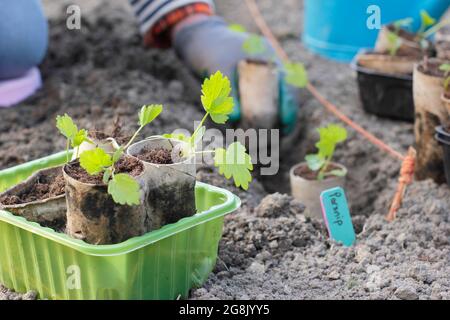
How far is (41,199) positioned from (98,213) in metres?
0.20

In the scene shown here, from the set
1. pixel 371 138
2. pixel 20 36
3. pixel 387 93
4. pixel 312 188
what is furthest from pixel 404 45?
pixel 20 36

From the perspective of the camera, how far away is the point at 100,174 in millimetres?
1316

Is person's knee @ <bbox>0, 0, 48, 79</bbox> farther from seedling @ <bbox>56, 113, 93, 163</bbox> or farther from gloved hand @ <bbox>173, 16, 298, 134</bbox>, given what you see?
seedling @ <bbox>56, 113, 93, 163</bbox>

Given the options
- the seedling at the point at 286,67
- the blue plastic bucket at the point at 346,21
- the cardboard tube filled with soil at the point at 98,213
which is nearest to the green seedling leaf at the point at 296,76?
the seedling at the point at 286,67

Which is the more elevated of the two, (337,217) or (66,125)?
(66,125)

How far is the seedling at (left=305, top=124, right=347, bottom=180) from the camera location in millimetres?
2064

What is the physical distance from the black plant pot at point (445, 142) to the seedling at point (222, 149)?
0.72 meters

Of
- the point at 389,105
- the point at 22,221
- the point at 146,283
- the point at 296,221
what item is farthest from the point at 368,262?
the point at 389,105

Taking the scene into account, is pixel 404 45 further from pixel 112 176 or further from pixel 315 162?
pixel 112 176

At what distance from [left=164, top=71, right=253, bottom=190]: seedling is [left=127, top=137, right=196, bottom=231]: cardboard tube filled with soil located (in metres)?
0.03

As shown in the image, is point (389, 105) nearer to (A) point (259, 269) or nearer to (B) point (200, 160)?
(B) point (200, 160)

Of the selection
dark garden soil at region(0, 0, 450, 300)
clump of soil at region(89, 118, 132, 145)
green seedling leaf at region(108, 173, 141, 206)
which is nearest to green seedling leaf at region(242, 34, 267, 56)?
dark garden soil at region(0, 0, 450, 300)
